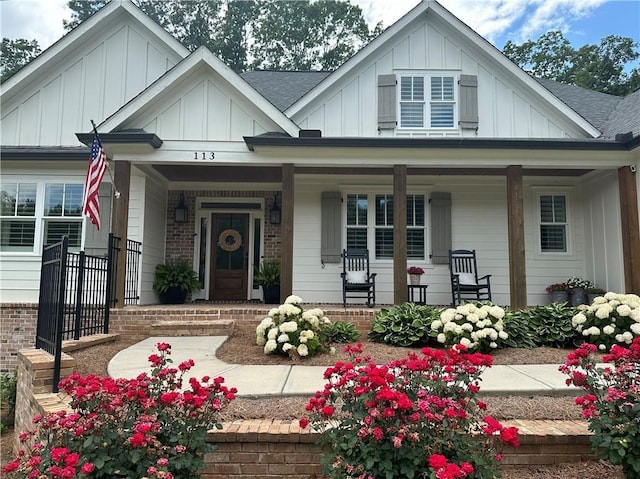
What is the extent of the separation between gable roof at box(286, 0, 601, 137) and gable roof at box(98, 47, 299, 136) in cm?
123

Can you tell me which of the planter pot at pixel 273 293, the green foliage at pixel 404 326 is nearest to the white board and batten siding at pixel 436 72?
the planter pot at pixel 273 293

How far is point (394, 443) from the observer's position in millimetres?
2025

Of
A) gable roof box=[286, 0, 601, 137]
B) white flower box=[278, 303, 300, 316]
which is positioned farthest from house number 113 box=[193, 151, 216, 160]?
white flower box=[278, 303, 300, 316]

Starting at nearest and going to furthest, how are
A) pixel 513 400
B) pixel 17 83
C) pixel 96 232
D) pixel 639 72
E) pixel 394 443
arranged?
pixel 394 443 → pixel 513 400 → pixel 96 232 → pixel 17 83 → pixel 639 72

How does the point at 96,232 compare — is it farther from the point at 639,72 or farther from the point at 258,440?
the point at 639,72

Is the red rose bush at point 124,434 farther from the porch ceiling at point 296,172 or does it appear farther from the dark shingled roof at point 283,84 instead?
the dark shingled roof at point 283,84

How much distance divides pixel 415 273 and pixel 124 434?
664 cm

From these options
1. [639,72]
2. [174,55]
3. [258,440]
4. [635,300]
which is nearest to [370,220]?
[635,300]

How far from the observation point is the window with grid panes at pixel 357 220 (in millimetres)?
8875

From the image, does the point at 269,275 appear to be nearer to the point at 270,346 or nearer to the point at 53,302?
the point at 270,346

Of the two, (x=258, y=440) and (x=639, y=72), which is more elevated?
(x=639, y=72)

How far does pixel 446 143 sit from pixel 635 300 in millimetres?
3451

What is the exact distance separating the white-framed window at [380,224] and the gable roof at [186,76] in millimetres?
2320

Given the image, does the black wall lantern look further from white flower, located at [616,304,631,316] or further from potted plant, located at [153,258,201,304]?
white flower, located at [616,304,631,316]
